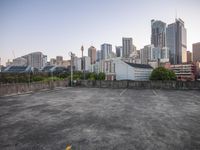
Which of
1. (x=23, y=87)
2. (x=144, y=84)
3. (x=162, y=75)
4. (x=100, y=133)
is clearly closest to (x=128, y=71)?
(x=162, y=75)

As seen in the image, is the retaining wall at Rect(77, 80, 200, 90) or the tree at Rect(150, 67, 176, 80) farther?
the tree at Rect(150, 67, 176, 80)

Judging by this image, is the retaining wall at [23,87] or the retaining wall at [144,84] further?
the retaining wall at [144,84]

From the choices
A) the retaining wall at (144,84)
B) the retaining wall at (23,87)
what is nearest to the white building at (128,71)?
the retaining wall at (144,84)

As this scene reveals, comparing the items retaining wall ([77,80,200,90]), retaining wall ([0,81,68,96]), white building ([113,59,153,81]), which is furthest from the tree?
retaining wall ([0,81,68,96])

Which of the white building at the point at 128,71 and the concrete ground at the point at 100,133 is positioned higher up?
the white building at the point at 128,71

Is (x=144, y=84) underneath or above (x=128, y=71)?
underneath

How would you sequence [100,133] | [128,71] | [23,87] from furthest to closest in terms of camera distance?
[128,71] → [23,87] → [100,133]

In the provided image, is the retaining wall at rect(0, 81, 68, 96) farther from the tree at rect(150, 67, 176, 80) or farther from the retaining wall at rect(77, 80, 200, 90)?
the tree at rect(150, 67, 176, 80)

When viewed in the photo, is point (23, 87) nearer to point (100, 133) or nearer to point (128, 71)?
point (100, 133)

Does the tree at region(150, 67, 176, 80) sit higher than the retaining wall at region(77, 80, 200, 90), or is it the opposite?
the tree at region(150, 67, 176, 80)

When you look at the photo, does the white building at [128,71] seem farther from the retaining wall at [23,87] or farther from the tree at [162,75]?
the retaining wall at [23,87]

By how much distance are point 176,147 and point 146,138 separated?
3.51 feet

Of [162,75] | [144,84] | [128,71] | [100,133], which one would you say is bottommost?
[100,133]

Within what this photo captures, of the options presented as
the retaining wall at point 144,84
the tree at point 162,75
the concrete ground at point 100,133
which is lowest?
the concrete ground at point 100,133
